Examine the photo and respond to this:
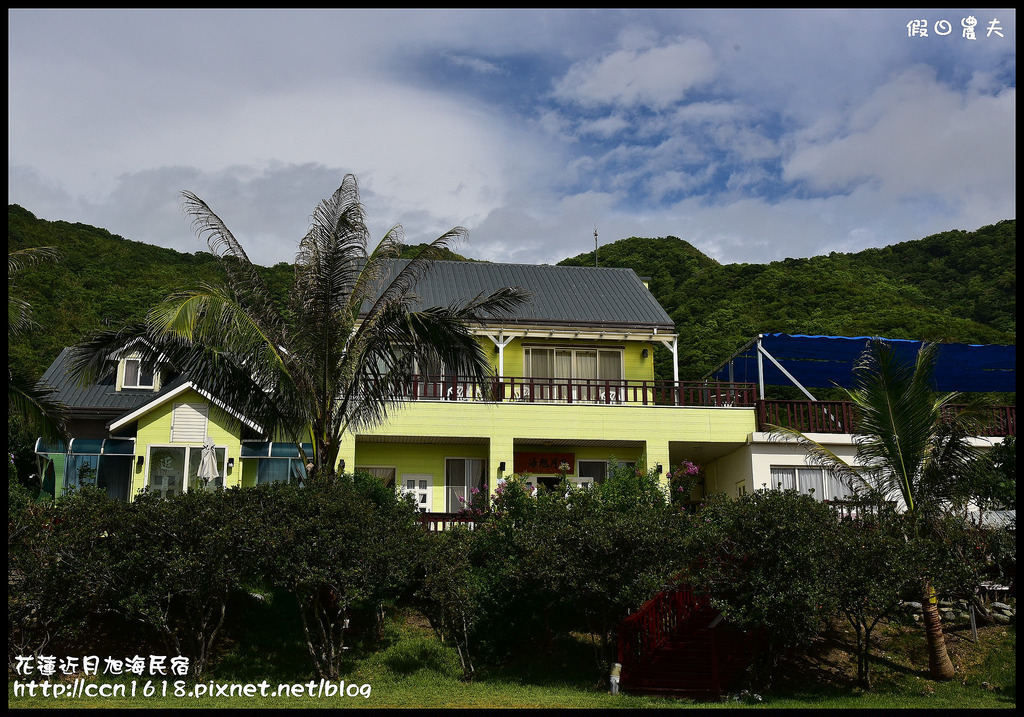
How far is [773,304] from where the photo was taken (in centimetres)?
3975

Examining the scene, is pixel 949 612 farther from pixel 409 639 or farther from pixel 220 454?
pixel 220 454

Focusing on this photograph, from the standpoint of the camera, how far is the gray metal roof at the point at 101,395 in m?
23.8

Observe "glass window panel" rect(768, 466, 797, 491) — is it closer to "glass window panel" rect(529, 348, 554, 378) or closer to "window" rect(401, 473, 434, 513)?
"glass window panel" rect(529, 348, 554, 378)

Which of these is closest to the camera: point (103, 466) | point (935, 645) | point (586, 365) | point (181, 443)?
point (935, 645)

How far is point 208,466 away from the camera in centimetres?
2088

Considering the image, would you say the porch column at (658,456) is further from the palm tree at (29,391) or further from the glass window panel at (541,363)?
the palm tree at (29,391)

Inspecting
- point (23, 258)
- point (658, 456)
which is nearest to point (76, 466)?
point (23, 258)

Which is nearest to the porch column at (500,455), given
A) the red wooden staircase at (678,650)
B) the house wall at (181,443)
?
the house wall at (181,443)

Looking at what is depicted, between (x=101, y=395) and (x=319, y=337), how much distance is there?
11243 millimetres

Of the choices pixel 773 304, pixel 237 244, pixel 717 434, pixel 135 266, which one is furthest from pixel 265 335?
pixel 773 304

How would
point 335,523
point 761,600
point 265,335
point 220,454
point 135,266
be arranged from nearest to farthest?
point 761,600
point 335,523
point 265,335
point 220,454
point 135,266

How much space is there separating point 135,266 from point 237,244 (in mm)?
24841

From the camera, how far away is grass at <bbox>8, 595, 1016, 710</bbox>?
13438 mm

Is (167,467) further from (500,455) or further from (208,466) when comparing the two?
(500,455)
